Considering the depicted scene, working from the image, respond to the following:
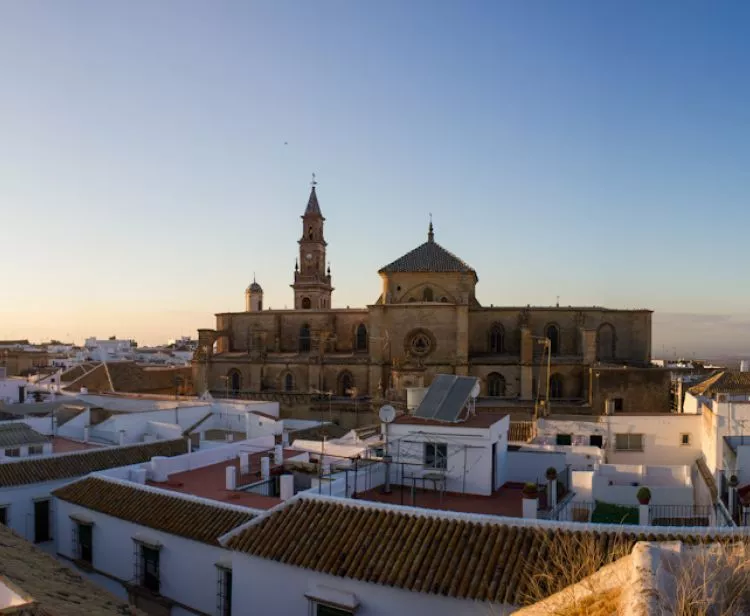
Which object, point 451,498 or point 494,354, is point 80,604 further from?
point 494,354

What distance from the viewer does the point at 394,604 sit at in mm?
8602

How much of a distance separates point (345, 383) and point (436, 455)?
2285cm

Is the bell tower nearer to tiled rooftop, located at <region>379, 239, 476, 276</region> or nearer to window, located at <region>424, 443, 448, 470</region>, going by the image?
tiled rooftop, located at <region>379, 239, 476, 276</region>

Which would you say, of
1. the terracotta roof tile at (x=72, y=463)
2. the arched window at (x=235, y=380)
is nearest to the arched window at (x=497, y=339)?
the arched window at (x=235, y=380)

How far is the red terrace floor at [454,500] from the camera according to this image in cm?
1229

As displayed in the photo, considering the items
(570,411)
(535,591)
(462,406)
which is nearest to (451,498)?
(462,406)

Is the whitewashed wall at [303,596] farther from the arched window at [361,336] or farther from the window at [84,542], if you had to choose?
the arched window at [361,336]

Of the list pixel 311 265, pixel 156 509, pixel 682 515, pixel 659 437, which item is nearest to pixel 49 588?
pixel 156 509

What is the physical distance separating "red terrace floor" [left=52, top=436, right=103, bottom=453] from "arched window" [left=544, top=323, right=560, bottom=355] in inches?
924

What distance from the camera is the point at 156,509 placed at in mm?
12531

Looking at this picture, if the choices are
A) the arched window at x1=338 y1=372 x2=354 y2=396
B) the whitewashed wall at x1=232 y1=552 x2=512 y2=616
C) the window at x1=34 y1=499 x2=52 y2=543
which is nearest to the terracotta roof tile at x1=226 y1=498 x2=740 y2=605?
the whitewashed wall at x1=232 y1=552 x2=512 y2=616

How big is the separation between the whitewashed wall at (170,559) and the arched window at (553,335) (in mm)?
27177

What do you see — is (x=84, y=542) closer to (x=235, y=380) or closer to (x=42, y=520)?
(x=42, y=520)

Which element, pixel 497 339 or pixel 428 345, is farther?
pixel 497 339
